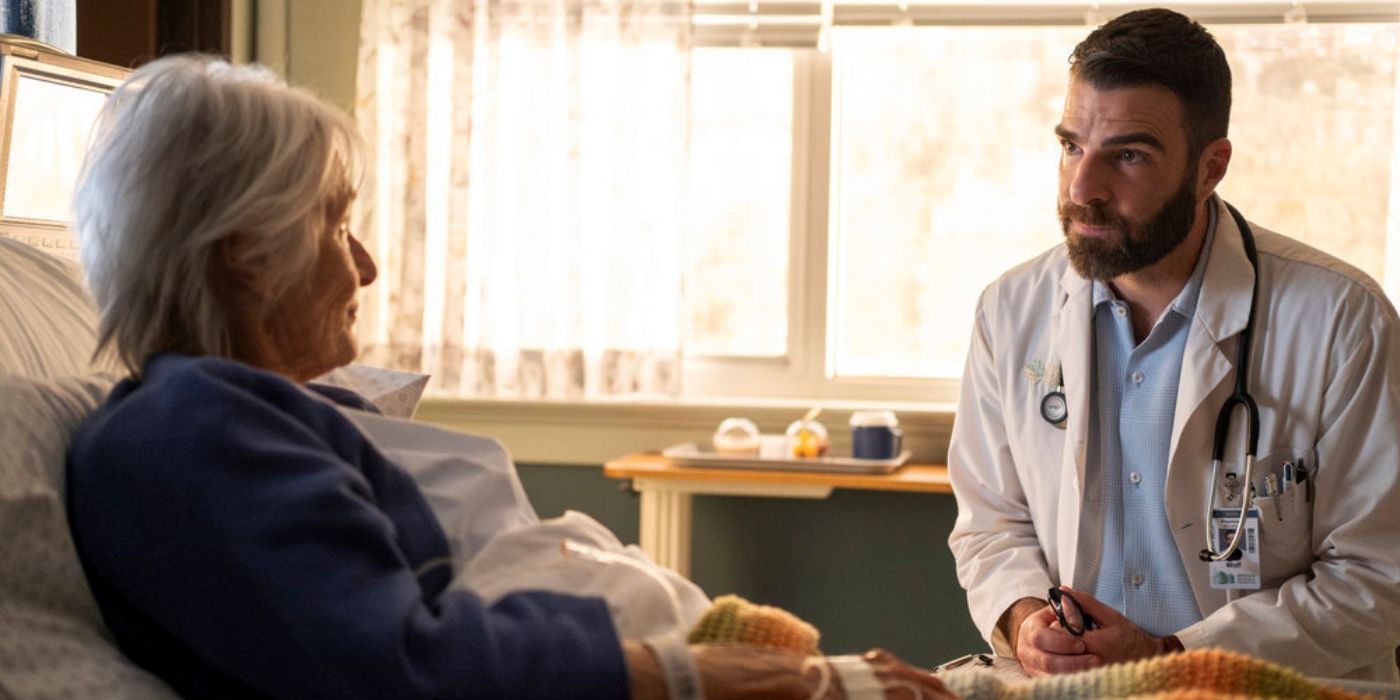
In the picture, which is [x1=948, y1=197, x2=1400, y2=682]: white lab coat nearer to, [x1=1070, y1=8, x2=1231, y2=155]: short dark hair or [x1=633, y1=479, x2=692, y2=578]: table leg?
[x1=1070, y1=8, x2=1231, y2=155]: short dark hair

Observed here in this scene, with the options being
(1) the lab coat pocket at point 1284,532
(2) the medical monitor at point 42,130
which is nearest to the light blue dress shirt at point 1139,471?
(1) the lab coat pocket at point 1284,532

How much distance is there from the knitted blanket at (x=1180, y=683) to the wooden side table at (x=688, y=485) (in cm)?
180

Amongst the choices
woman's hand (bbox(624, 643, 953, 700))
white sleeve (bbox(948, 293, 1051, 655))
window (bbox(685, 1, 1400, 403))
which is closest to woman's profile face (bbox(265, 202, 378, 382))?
woman's hand (bbox(624, 643, 953, 700))

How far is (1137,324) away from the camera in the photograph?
6.81 feet

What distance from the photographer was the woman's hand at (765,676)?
42.2 inches

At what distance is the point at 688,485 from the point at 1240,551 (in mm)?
1451

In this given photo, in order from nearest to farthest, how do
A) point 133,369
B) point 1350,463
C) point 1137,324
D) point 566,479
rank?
point 133,369 → point 1350,463 → point 1137,324 → point 566,479

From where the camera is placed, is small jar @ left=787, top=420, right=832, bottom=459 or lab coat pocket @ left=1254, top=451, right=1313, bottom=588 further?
small jar @ left=787, top=420, right=832, bottom=459

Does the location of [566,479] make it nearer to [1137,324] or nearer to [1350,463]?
[1137,324]

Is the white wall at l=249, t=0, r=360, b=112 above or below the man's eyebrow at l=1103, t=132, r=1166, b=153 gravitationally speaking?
above

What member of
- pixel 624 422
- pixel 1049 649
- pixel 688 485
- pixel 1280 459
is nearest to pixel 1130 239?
pixel 1280 459

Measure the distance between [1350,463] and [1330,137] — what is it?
1.71 m

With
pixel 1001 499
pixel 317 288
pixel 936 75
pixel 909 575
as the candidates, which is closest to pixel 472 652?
pixel 317 288

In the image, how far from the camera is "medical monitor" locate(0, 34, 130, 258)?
181 centimetres
